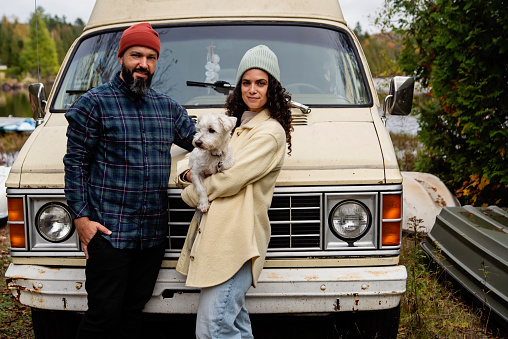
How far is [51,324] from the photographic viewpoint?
3.40 meters

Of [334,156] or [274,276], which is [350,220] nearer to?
[334,156]

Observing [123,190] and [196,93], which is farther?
[196,93]

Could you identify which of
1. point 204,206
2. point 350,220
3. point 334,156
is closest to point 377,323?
point 350,220

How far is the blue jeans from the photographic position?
8.52 ft

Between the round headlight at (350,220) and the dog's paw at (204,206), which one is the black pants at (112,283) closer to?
the dog's paw at (204,206)

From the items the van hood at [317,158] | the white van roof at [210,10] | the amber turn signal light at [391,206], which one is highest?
the white van roof at [210,10]

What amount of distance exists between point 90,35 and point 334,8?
1.94m

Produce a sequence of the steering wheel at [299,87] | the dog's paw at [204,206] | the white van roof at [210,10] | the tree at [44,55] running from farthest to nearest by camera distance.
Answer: the tree at [44,55] < the white van roof at [210,10] < the steering wheel at [299,87] < the dog's paw at [204,206]

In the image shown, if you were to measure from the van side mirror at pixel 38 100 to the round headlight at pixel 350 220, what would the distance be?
232 centimetres

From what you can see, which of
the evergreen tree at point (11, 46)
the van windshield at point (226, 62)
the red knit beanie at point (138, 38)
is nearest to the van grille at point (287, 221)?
the red knit beanie at point (138, 38)

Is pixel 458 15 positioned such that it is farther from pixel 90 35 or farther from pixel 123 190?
pixel 123 190

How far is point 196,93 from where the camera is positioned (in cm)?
382

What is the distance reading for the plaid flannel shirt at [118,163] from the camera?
2.69m

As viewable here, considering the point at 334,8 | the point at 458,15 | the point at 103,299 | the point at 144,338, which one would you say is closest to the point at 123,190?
the point at 103,299
